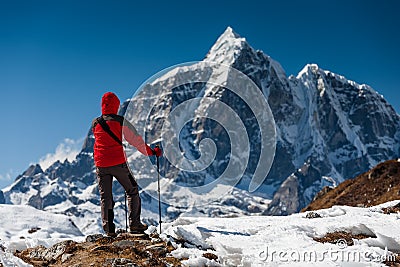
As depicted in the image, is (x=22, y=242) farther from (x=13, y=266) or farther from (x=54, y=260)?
(x=13, y=266)

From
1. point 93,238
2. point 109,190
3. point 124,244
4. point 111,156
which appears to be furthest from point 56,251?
point 111,156

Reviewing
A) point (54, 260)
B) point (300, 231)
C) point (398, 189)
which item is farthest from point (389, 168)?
point (54, 260)

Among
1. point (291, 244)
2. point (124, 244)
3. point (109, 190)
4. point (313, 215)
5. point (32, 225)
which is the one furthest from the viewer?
point (32, 225)

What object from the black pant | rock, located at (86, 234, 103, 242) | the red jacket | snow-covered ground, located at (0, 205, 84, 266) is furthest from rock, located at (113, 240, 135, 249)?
snow-covered ground, located at (0, 205, 84, 266)

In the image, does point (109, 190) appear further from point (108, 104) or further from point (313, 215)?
point (313, 215)

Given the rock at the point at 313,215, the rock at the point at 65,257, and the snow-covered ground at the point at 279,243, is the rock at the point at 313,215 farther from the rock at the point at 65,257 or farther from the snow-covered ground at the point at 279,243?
the rock at the point at 65,257

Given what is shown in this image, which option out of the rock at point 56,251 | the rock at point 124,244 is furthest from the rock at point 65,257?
the rock at point 124,244

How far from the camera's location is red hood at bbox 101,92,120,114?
1520 centimetres

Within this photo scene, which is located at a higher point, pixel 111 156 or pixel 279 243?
pixel 111 156

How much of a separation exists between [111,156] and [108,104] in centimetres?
156

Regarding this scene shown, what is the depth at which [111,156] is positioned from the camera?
1500cm

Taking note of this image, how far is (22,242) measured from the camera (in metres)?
16.8

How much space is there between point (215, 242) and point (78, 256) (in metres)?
3.52

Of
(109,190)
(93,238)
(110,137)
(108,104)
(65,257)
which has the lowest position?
(65,257)
